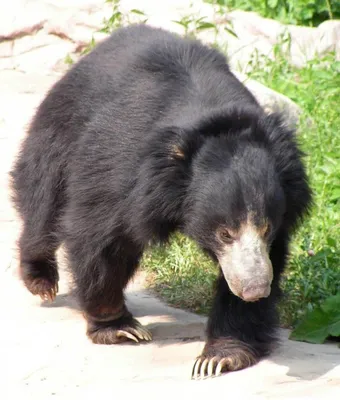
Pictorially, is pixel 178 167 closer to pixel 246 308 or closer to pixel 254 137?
pixel 254 137

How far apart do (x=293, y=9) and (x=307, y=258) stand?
178 inches

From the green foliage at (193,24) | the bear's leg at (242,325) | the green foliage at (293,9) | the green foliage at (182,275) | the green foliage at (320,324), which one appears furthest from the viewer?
the green foliage at (293,9)

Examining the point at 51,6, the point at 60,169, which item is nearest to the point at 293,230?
the point at 60,169

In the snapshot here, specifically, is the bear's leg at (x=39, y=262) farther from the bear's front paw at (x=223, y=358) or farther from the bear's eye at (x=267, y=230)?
the bear's eye at (x=267, y=230)

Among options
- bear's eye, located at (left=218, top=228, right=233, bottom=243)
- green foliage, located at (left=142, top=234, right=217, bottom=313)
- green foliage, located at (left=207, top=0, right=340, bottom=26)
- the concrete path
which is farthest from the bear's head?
green foliage, located at (left=207, top=0, right=340, bottom=26)

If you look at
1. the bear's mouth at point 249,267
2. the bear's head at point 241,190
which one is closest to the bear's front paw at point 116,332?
the bear's head at point 241,190

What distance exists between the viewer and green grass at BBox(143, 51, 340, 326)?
520cm

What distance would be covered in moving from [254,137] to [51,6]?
633 centimetres

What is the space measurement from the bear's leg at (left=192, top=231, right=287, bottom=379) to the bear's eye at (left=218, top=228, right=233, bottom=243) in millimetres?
437

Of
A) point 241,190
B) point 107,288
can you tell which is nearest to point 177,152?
point 241,190

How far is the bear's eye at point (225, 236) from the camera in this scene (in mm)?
3919

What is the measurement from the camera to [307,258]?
5.44 m

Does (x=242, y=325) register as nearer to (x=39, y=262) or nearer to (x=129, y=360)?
Answer: (x=129, y=360)

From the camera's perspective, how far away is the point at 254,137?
407 centimetres
